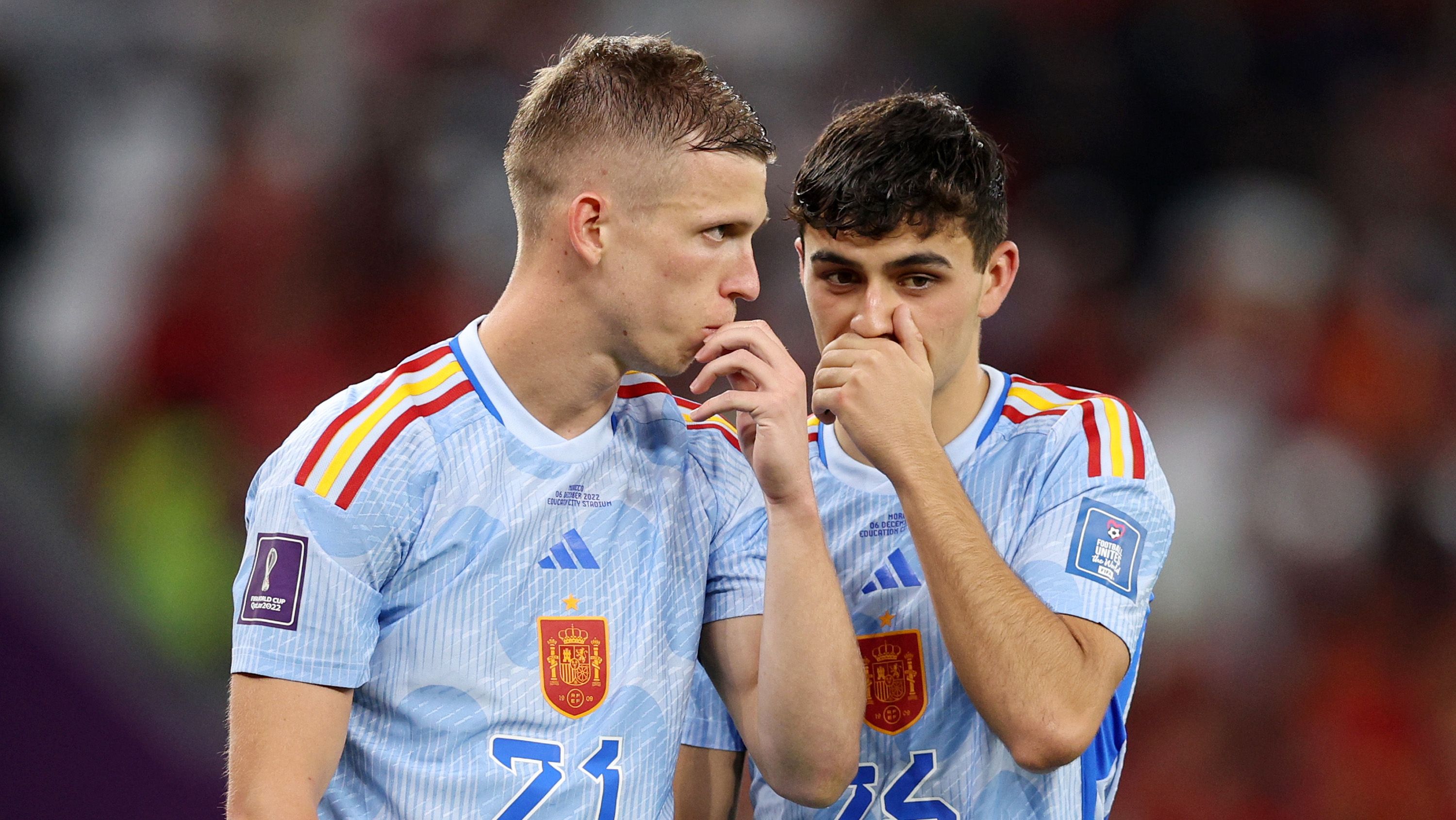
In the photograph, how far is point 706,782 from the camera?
281 centimetres

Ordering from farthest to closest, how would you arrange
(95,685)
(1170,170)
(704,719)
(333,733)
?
(1170,170) → (95,685) → (704,719) → (333,733)

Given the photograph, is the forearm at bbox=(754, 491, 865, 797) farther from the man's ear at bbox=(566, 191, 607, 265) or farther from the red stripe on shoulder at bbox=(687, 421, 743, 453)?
the man's ear at bbox=(566, 191, 607, 265)

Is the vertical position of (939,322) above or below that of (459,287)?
below

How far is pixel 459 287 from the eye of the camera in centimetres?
591

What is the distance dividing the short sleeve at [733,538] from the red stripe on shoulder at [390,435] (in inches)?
A: 20.1

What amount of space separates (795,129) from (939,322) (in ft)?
12.3

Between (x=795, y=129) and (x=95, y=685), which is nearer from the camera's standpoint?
(x=95, y=685)

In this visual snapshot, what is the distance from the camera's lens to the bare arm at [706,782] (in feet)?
9.11

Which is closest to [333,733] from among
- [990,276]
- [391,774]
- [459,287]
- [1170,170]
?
[391,774]

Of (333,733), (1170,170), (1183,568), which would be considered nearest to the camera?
(333,733)

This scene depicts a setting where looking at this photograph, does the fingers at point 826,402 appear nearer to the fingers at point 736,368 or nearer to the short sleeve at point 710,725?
the fingers at point 736,368

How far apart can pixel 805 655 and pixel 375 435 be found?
0.84m

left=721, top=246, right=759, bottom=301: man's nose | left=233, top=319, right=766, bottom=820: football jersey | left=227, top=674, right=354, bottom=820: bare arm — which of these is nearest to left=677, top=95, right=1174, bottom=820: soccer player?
left=721, top=246, right=759, bottom=301: man's nose

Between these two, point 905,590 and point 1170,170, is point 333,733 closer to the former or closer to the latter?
point 905,590
